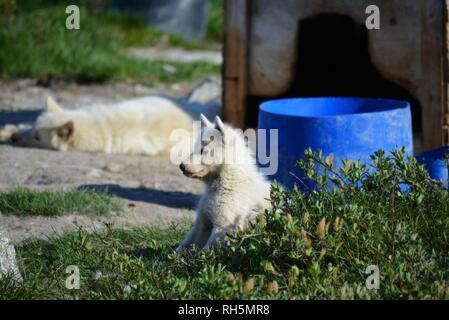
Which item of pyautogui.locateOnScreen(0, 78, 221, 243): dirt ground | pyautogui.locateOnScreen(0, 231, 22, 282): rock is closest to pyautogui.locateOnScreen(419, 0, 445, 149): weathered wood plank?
pyautogui.locateOnScreen(0, 78, 221, 243): dirt ground

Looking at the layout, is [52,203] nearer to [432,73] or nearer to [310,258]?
[310,258]

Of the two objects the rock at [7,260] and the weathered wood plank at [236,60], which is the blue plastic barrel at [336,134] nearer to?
the rock at [7,260]

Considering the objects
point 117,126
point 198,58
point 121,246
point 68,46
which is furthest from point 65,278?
point 198,58

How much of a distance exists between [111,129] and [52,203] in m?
2.34

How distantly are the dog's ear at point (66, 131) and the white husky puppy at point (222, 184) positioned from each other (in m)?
3.20

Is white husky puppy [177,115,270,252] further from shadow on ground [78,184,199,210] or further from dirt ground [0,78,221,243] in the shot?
shadow on ground [78,184,199,210]

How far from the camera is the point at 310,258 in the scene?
3898 mm

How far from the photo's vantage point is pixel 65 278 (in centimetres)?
413

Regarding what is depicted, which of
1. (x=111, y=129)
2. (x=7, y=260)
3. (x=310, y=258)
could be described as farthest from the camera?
(x=111, y=129)

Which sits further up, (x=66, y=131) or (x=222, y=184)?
(x=66, y=131)

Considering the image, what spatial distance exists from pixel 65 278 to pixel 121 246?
62 cm

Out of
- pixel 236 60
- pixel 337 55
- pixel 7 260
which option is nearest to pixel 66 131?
pixel 236 60

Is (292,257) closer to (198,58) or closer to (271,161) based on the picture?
(271,161)

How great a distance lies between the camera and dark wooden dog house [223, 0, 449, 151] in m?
6.70
